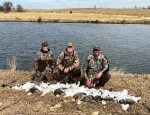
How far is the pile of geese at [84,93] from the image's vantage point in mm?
7203

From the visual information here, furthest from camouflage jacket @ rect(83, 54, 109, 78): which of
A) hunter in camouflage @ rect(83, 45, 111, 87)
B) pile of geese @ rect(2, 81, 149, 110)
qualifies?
pile of geese @ rect(2, 81, 149, 110)

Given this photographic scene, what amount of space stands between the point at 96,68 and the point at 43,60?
1825 millimetres

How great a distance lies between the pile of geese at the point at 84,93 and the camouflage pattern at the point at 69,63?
582 mm

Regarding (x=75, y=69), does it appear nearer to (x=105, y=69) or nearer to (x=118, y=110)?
(x=105, y=69)

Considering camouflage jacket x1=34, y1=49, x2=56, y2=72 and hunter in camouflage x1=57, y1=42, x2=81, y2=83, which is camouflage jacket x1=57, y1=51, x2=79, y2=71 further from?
camouflage jacket x1=34, y1=49, x2=56, y2=72

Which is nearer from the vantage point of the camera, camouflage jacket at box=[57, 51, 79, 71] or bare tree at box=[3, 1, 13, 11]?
camouflage jacket at box=[57, 51, 79, 71]

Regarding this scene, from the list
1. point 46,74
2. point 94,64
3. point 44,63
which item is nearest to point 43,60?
point 44,63

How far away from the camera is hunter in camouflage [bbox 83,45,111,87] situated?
338 inches

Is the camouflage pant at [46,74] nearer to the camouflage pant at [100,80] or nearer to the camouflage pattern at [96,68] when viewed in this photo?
the camouflage pattern at [96,68]

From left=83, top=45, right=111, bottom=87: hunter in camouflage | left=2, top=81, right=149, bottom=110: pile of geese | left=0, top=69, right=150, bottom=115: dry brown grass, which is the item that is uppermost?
left=83, top=45, right=111, bottom=87: hunter in camouflage

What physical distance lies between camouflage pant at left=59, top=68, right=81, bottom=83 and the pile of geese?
553 millimetres

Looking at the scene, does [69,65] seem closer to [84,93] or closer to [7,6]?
[84,93]

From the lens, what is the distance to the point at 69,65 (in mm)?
9164

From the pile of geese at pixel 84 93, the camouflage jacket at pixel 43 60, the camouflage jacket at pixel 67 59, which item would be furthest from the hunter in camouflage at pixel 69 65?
the pile of geese at pixel 84 93
